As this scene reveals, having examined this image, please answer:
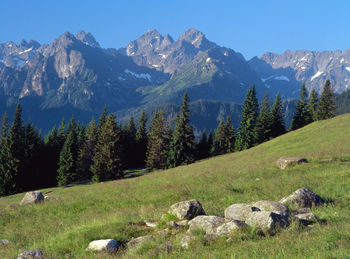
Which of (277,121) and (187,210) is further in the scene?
(277,121)

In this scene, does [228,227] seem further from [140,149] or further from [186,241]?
[140,149]

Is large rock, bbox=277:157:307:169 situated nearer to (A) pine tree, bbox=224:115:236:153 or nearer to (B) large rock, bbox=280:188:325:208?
(B) large rock, bbox=280:188:325:208

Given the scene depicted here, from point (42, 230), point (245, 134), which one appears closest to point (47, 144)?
point (245, 134)

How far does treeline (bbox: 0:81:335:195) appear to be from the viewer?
59.2 metres

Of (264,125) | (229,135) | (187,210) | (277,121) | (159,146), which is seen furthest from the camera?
(229,135)

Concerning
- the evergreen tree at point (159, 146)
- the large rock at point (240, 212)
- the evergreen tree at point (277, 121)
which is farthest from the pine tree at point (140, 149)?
the large rock at point (240, 212)

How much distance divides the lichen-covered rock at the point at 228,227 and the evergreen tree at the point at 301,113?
9019cm

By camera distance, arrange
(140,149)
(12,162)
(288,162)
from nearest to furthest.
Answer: (288,162), (12,162), (140,149)

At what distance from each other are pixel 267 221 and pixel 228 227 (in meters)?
1.08

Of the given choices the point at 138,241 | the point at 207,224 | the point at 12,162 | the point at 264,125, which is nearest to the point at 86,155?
the point at 12,162

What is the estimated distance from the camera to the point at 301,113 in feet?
303

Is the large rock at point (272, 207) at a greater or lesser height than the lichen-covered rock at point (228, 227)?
greater

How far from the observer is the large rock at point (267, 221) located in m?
8.23

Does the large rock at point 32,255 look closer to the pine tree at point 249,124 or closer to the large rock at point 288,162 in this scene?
the large rock at point 288,162
